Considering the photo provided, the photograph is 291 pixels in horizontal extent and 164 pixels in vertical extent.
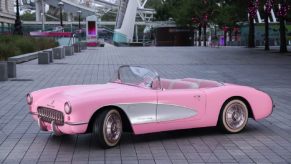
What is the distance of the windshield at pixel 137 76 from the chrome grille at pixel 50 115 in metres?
1.28

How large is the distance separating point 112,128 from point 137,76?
1.07m

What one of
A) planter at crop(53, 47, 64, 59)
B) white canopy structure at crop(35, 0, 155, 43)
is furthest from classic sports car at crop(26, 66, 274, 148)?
white canopy structure at crop(35, 0, 155, 43)

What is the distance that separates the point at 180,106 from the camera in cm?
755

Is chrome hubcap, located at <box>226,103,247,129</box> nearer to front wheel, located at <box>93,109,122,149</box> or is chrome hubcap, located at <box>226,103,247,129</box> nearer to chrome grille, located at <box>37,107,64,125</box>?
front wheel, located at <box>93,109,122,149</box>

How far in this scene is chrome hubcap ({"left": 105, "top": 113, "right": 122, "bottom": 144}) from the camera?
272 inches

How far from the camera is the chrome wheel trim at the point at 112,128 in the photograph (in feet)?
22.6

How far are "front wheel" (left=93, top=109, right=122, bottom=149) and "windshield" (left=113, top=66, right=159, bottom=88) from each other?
0.76 meters

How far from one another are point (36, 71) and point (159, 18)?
67633mm

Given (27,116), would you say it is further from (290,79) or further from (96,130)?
(290,79)

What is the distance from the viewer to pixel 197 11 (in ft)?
210

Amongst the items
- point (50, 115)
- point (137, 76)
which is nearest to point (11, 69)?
point (137, 76)

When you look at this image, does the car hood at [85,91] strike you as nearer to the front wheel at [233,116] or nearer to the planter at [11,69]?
the front wheel at [233,116]

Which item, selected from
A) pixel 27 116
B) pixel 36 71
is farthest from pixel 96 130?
pixel 36 71

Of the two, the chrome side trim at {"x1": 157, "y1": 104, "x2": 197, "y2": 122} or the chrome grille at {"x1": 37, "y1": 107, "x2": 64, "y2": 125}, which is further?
the chrome side trim at {"x1": 157, "y1": 104, "x2": 197, "y2": 122}
